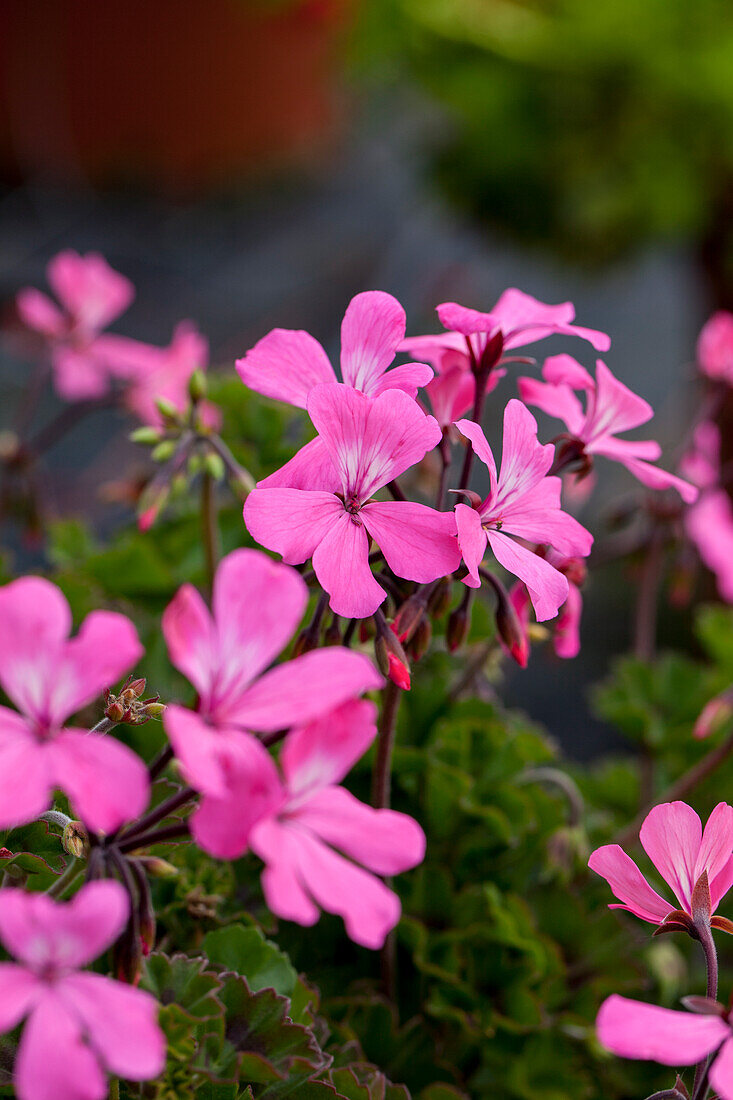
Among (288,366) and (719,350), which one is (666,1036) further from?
(719,350)

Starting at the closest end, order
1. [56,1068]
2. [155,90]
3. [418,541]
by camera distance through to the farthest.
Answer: [56,1068] < [418,541] < [155,90]

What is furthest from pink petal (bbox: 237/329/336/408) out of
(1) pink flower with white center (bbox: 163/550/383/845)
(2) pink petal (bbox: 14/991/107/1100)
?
(2) pink petal (bbox: 14/991/107/1100)

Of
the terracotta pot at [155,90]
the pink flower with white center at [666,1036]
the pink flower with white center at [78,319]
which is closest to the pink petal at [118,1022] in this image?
the pink flower with white center at [666,1036]

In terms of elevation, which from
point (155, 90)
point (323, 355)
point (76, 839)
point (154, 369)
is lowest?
point (155, 90)

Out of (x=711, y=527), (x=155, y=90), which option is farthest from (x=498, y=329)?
(x=155, y=90)

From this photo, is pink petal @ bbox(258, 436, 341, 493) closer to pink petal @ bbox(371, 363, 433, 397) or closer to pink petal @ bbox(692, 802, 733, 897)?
pink petal @ bbox(371, 363, 433, 397)

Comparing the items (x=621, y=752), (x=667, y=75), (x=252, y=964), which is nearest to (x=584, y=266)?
(x=667, y=75)
